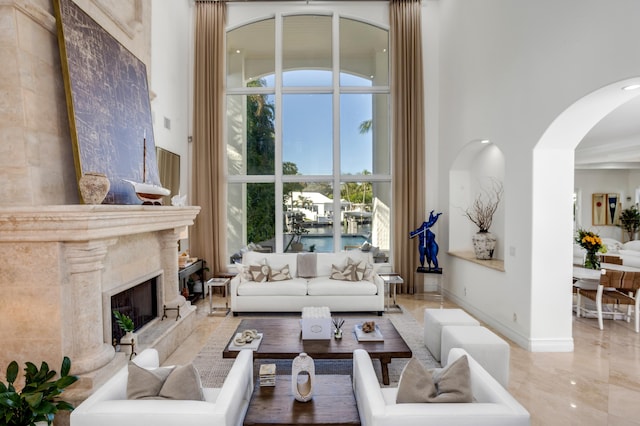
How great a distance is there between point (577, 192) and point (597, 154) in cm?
332

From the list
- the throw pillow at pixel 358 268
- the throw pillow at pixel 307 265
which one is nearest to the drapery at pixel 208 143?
the throw pillow at pixel 307 265

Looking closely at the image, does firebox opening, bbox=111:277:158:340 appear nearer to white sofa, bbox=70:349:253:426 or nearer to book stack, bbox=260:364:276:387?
white sofa, bbox=70:349:253:426

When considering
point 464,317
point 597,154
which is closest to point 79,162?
point 464,317

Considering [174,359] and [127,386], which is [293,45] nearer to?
[174,359]

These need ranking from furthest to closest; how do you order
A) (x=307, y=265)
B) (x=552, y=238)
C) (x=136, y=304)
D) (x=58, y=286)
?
(x=307, y=265), (x=552, y=238), (x=136, y=304), (x=58, y=286)

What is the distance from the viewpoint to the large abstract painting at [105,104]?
9.48 feet

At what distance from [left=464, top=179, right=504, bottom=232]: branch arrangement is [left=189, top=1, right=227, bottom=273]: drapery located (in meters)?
4.49

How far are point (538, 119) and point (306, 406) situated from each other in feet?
11.8

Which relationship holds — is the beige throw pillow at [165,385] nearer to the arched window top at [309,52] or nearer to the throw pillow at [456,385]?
the throw pillow at [456,385]

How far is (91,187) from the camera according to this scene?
9.08 feet

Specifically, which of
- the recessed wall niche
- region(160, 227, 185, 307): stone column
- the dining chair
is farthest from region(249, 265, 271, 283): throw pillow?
the dining chair

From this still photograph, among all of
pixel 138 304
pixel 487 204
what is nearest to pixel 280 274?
pixel 138 304

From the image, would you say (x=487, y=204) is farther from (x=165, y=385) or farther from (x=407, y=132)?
(x=165, y=385)

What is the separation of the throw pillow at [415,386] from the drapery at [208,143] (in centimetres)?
527
